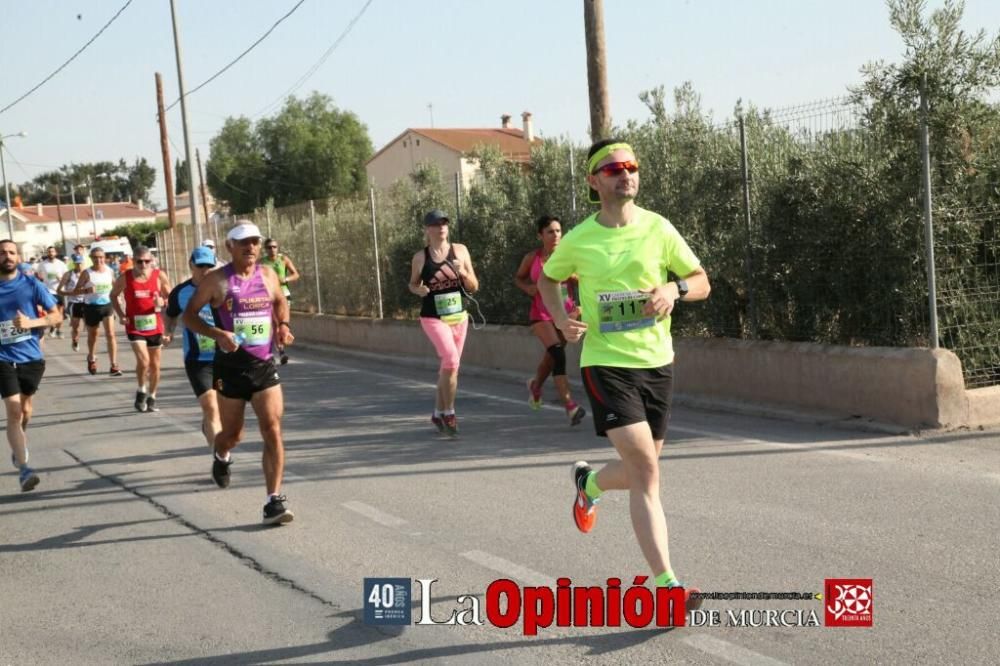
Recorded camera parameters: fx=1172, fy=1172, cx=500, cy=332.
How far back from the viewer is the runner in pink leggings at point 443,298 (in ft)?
32.9

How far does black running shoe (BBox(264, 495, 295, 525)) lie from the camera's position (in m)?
7.22

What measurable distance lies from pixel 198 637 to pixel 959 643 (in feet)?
10.5

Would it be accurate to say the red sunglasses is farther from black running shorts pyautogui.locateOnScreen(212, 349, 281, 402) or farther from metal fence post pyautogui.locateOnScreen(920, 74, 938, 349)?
metal fence post pyautogui.locateOnScreen(920, 74, 938, 349)

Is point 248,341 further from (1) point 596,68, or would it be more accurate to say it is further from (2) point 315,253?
(2) point 315,253

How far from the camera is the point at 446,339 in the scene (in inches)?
396

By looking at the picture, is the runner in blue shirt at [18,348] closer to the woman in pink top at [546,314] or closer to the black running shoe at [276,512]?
the black running shoe at [276,512]

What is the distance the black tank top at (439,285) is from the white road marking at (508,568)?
159 inches

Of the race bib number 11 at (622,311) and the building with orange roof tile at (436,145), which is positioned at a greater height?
the building with orange roof tile at (436,145)

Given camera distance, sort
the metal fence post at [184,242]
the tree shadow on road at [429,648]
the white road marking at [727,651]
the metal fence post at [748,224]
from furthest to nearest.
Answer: the metal fence post at [184,242] < the metal fence post at [748,224] < the tree shadow on road at [429,648] < the white road marking at [727,651]

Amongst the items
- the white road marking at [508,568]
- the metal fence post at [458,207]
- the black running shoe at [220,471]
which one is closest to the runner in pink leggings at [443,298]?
the black running shoe at [220,471]

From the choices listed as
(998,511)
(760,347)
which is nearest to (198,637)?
(998,511)

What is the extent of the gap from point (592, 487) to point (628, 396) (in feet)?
2.41

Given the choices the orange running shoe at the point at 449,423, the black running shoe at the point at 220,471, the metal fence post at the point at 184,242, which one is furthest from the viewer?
the metal fence post at the point at 184,242

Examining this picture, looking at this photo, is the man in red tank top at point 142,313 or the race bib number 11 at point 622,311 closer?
the race bib number 11 at point 622,311
